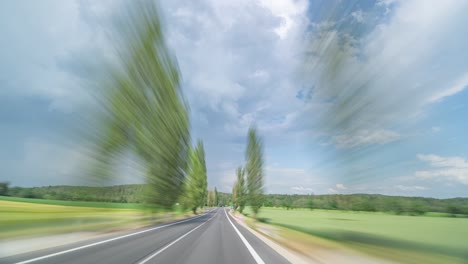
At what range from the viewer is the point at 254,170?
34281 millimetres

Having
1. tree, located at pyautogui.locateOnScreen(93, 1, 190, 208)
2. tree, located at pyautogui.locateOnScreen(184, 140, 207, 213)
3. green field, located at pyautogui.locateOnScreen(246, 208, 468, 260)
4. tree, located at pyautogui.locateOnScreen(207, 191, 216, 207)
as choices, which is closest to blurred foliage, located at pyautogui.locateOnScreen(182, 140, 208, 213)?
tree, located at pyautogui.locateOnScreen(184, 140, 207, 213)

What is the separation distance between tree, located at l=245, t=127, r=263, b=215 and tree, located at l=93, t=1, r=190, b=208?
13379mm

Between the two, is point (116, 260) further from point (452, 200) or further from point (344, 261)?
point (452, 200)

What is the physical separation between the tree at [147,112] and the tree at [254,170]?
1338 cm

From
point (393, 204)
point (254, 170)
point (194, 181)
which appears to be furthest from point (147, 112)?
point (194, 181)

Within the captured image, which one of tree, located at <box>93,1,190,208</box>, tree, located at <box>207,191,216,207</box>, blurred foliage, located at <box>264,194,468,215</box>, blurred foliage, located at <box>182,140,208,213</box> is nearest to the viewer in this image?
blurred foliage, located at <box>264,194,468,215</box>

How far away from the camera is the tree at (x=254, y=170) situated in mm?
31422

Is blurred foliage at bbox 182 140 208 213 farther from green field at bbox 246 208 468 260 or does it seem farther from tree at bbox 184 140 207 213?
green field at bbox 246 208 468 260

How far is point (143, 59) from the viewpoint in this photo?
16.4 metres

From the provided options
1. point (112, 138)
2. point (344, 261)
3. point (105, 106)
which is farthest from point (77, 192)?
point (344, 261)

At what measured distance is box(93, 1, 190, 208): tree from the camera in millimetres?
14140

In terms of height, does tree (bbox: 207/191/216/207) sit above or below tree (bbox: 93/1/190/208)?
below

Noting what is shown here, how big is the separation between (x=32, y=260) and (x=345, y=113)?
756 centimetres

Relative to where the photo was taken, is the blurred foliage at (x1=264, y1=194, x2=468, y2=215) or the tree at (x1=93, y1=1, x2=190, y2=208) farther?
the tree at (x1=93, y1=1, x2=190, y2=208)
